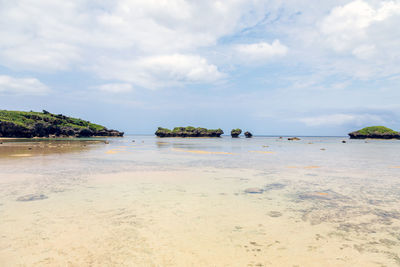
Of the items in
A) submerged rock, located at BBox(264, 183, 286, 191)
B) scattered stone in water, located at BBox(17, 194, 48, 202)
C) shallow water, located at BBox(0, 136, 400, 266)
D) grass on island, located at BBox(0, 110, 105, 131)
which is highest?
grass on island, located at BBox(0, 110, 105, 131)

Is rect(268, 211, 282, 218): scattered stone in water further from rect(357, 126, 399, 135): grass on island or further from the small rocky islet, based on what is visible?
the small rocky islet

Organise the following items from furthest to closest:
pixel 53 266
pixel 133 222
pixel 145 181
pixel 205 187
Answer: pixel 145 181 → pixel 205 187 → pixel 133 222 → pixel 53 266

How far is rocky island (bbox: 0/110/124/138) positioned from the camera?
9906 centimetres

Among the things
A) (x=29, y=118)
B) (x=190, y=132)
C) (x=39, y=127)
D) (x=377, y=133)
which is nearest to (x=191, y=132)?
(x=190, y=132)

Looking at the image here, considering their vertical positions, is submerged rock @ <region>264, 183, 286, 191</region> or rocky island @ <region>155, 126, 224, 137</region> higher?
rocky island @ <region>155, 126, 224, 137</region>

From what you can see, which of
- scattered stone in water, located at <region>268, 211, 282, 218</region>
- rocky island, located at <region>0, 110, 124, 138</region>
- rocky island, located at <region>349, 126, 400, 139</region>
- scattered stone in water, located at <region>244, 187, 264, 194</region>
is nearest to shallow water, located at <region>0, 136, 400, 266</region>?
scattered stone in water, located at <region>268, 211, 282, 218</region>

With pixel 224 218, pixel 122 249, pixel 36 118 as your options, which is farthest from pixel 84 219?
pixel 36 118

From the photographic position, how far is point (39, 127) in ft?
378

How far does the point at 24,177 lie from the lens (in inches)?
518

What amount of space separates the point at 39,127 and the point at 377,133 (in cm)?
18507

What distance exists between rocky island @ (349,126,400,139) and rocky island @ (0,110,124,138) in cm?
16099

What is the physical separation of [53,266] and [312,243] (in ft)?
18.6

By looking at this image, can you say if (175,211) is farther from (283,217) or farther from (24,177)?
(24,177)

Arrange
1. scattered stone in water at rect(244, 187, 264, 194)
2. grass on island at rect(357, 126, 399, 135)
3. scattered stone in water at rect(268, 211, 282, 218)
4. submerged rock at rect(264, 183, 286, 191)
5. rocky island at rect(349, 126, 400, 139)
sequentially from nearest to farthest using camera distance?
scattered stone in water at rect(268, 211, 282, 218)
scattered stone in water at rect(244, 187, 264, 194)
submerged rock at rect(264, 183, 286, 191)
rocky island at rect(349, 126, 400, 139)
grass on island at rect(357, 126, 399, 135)
